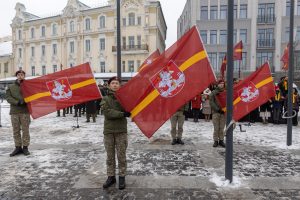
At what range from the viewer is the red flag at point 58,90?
7152mm

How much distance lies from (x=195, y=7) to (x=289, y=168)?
114ft

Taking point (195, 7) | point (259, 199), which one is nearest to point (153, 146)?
point (259, 199)

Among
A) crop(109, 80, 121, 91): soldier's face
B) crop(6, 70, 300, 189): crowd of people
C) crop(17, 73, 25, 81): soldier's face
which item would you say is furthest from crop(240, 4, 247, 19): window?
crop(109, 80, 121, 91): soldier's face

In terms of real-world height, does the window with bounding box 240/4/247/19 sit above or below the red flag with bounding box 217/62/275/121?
above

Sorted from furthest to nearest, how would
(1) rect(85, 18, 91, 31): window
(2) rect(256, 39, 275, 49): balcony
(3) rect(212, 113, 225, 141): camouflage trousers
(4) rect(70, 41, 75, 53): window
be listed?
(4) rect(70, 41, 75, 53): window → (1) rect(85, 18, 91, 31): window → (2) rect(256, 39, 275, 49): balcony → (3) rect(212, 113, 225, 141): camouflage trousers

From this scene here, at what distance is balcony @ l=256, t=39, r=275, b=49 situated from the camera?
121ft

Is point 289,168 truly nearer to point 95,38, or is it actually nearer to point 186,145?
point 186,145

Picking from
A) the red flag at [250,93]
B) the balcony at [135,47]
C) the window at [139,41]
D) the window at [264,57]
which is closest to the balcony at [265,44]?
the window at [264,57]

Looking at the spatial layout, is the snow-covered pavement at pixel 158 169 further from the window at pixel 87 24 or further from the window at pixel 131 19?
the window at pixel 87 24

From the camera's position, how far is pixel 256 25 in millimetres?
37094

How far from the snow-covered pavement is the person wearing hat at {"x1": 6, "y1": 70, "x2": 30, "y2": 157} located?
34 cm

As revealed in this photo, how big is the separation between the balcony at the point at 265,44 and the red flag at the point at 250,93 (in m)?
31.2

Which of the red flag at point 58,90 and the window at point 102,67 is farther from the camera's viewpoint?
the window at point 102,67

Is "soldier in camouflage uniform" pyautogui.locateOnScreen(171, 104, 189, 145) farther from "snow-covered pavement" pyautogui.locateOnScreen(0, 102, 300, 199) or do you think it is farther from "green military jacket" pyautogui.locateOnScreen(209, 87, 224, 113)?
"green military jacket" pyautogui.locateOnScreen(209, 87, 224, 113)
